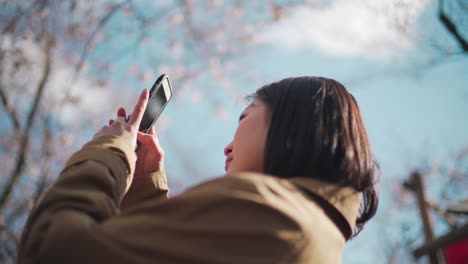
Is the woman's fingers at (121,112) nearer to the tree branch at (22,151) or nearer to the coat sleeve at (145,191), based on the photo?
the coat sleeve at (145,191)

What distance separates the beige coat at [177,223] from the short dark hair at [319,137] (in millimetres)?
128

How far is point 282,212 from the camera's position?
3.04 feet

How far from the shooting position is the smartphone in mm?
1564

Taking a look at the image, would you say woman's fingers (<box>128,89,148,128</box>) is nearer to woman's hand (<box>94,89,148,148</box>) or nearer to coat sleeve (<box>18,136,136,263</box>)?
woman's hand (<box>94,89,148,148</box>)

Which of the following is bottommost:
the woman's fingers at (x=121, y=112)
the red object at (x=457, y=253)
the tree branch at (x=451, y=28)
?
the red object at (x=457, y=253)

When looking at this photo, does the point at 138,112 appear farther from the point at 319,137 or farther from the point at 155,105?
the point at 319,137

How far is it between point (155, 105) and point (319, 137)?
0.70 meters

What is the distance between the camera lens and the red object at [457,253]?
16.7 feet

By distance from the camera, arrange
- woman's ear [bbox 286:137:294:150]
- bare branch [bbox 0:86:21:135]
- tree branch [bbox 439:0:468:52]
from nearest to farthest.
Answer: woman's ear [bbox 286:137:294:150], tree branch [bbox 439:0:468:52], bare branch [bbox 0:86:21:135]

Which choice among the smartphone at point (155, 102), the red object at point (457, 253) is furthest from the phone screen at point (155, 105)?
the red object at point (457, 253)

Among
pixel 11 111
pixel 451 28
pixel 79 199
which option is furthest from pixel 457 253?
pixel 11 111

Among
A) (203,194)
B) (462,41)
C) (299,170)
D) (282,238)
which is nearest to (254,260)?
(282,238)

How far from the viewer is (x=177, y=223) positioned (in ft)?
2.91

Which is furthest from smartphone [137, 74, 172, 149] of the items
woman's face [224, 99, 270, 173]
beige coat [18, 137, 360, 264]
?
beige coat [18, 137, 360, 264]
